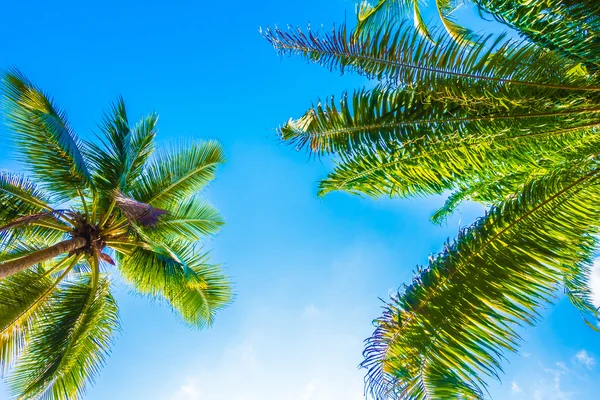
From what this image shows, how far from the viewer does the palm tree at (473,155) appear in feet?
9.86

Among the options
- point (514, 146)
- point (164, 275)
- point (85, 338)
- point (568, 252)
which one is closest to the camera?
point (568, 252)

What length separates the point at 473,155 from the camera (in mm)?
4105

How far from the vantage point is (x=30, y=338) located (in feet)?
20.8

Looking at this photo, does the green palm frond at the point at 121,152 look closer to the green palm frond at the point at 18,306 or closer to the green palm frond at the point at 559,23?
the green palm frond at the point at 18,306

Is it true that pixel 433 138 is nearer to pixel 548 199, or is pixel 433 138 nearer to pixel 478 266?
pixel 548 199

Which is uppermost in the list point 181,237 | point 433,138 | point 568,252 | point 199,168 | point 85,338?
point 199,168

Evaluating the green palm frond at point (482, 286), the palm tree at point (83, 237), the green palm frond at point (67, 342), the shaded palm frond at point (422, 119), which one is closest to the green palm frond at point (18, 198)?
the palm tree at point (83, 237)

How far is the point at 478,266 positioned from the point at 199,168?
5756 millimetres

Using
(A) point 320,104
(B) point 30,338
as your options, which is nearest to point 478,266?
(A) point 320,104

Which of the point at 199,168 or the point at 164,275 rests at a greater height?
the point at 199,168

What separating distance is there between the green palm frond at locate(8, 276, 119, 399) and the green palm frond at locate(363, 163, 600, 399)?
5.34m

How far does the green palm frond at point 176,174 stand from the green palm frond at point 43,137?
1200 mm

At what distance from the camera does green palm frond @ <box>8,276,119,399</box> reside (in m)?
5.84

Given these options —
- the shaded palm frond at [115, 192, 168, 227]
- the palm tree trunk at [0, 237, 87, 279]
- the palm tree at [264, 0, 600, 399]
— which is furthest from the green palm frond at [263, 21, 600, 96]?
the palm tree trunk at [0, 237, 87, 279]
